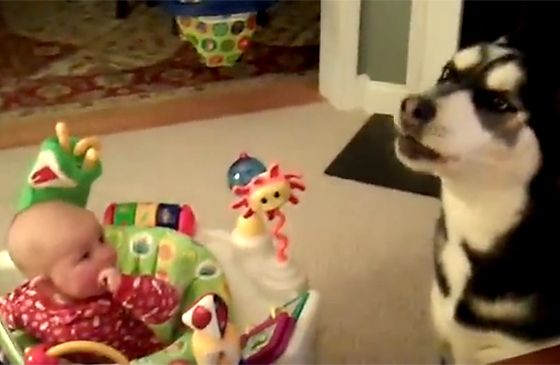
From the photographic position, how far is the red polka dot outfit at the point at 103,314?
1380 millimetres

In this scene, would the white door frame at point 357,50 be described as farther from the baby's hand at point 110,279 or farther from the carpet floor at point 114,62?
the baby's hand at point 110,279

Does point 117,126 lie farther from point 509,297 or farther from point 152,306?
point 509,297

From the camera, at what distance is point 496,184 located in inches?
52.3

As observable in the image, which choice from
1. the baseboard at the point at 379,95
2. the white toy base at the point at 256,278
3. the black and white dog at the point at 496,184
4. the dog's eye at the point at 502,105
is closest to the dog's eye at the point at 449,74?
the black and white dog at the point at 496,184

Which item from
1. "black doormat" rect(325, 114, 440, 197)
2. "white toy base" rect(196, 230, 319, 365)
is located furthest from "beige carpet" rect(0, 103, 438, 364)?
"white toy base" rect(196, 230, 319, 365)

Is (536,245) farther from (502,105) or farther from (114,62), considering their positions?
(114,62)

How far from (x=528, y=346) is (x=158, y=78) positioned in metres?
1.48

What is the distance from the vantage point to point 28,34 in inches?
112

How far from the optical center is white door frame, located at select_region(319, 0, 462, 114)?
2.34m

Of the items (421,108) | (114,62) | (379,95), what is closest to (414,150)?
(421,108)

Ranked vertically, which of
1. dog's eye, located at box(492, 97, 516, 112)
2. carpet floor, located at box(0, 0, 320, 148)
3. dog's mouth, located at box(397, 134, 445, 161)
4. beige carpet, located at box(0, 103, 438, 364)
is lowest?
beige carpet, located at box(0, 103, 438, 364)

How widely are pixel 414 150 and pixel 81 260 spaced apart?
468 mm

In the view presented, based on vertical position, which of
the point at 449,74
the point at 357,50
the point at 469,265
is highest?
the point at 449,74

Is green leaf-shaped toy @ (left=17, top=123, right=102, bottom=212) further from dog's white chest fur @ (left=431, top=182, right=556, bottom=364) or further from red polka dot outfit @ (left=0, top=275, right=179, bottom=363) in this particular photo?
dog's white chest fur @ (left=431, top=182, right=556, bottom=364)
